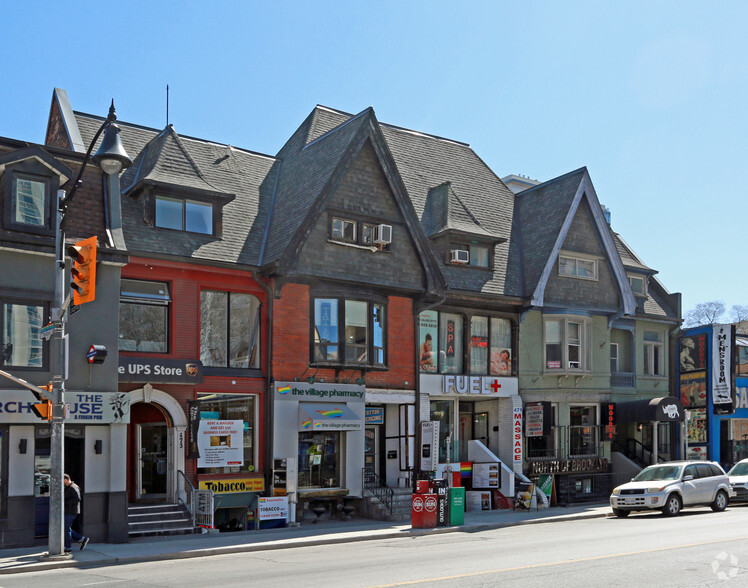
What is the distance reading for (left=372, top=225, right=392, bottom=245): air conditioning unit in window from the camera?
2683cm

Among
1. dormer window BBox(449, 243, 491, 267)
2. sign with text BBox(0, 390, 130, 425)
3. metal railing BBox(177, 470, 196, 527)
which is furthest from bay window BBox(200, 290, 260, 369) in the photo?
dormer window BBox(449, 243, 491, 267)

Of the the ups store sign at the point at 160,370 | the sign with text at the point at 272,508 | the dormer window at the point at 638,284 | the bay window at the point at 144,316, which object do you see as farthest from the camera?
the dormer window at the point at 638,284

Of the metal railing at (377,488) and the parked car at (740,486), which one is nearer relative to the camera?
the metal railing at (377,488)

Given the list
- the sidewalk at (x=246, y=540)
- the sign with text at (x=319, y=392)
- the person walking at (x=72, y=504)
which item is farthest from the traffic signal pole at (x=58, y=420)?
the sign with text at (x=319, y=392)

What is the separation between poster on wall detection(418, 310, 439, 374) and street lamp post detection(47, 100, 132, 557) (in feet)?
43.3

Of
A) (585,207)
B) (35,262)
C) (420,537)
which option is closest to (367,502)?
(420,537)

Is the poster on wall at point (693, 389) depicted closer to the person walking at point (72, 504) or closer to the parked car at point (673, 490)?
the parked car at point (673, 490)

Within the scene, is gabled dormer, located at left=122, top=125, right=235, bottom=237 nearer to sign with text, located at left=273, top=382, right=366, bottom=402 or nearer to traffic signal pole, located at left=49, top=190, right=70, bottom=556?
sign with text, located at left=273, top=382, right=366, bottom=402

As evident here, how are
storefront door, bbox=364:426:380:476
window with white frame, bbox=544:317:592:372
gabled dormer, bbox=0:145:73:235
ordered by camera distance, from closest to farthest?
1. gabled dormer, bbox=0:145:73:235
2. storefront door, bbox=364:426:380:476
3. window with white frame, bbox=544:317:592:372

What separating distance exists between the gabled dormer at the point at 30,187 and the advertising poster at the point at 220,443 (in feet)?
22.6

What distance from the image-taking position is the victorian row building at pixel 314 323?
20484 millimetres

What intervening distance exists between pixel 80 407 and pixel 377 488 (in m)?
10.2

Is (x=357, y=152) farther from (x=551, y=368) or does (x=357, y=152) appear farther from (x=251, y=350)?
(x=551, y=368)

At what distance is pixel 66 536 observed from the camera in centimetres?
1788
